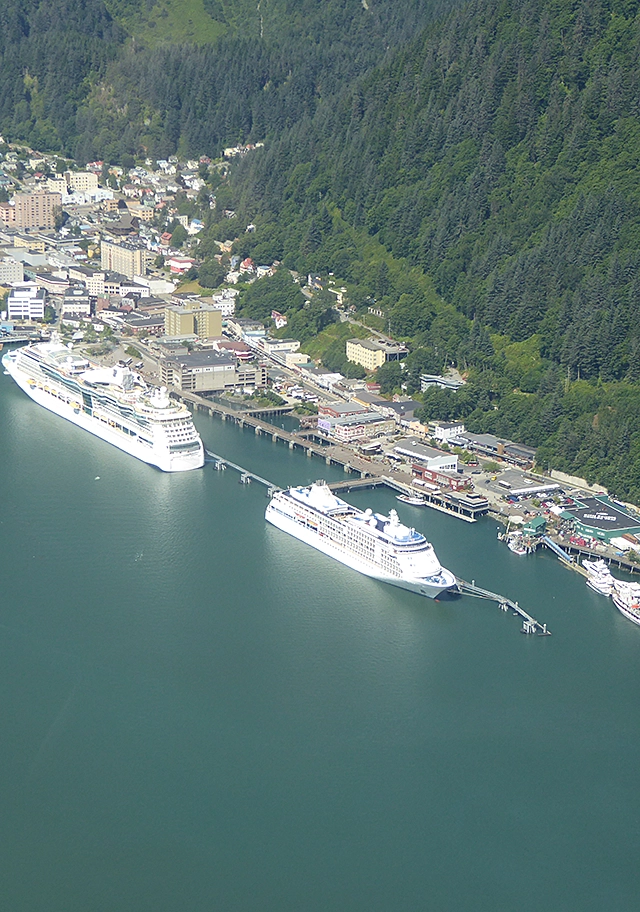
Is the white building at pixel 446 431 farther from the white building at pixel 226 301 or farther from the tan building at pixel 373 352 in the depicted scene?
the white building at pixel 226 301

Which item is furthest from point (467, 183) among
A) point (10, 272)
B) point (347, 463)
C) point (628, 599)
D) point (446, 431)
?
point (628, 599)

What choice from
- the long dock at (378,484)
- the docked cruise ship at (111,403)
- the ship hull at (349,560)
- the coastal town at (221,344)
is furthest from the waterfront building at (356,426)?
the ship hull at (349,560)

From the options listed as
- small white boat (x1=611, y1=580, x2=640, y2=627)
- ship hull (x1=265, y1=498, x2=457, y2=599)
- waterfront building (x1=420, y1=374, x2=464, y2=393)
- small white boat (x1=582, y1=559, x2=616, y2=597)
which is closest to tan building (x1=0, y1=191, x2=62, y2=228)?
waterfront building (x1=420, y1=374, x2=464, y2=393)

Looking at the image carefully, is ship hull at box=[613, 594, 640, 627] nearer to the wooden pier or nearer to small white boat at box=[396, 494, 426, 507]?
the wooden pier

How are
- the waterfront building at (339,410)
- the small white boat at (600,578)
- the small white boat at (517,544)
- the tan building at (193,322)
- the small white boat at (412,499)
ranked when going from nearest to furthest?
the small white boat at (600,578) < the small white boat at (517,544) < the small white boat at (412,499) < the waterfront building at (339,410) < the tan building at (193,322)

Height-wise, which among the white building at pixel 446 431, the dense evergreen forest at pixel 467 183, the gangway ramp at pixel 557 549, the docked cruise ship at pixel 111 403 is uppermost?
the dense evergreen forest at pixel 467 183

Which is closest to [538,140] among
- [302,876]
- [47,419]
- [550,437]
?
[550,437]
